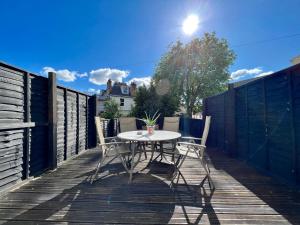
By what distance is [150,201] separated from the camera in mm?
2037

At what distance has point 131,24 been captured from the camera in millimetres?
7742

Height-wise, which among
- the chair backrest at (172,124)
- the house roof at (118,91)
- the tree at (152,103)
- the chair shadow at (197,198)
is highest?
the house roof at (118,91)

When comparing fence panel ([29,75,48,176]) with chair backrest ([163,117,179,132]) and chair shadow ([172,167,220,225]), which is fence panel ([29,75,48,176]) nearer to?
chair shadow ([172,167,220,225])

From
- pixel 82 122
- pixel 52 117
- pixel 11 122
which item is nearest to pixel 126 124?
pixel 82 122

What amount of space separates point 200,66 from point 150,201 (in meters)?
14.1

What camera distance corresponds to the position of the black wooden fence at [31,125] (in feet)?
7.42

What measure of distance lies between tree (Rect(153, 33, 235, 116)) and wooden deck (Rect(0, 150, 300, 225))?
12.0 meters

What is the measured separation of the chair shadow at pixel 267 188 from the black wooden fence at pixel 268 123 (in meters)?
0.19

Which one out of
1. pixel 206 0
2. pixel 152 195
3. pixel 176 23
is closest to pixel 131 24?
pixel 176 23

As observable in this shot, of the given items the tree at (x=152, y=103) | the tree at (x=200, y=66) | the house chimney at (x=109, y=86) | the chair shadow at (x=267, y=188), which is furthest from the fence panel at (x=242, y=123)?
the house chimney at (x=109, y=86)

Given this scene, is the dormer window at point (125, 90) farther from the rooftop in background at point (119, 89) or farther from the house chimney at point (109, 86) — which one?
Result: the house chimney at point (109, 86)

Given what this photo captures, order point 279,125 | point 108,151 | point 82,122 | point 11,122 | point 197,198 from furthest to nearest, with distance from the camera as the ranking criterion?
point 82,122, point 108,151, point 279,125, point 11,122, point 197,198

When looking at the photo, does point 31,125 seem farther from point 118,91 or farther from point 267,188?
point 118,91

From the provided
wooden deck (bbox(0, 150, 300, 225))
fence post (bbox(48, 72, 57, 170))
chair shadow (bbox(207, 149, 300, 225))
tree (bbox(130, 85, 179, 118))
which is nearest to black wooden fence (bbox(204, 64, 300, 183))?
chair shadow (bbox(207, 149, 300, 225))
